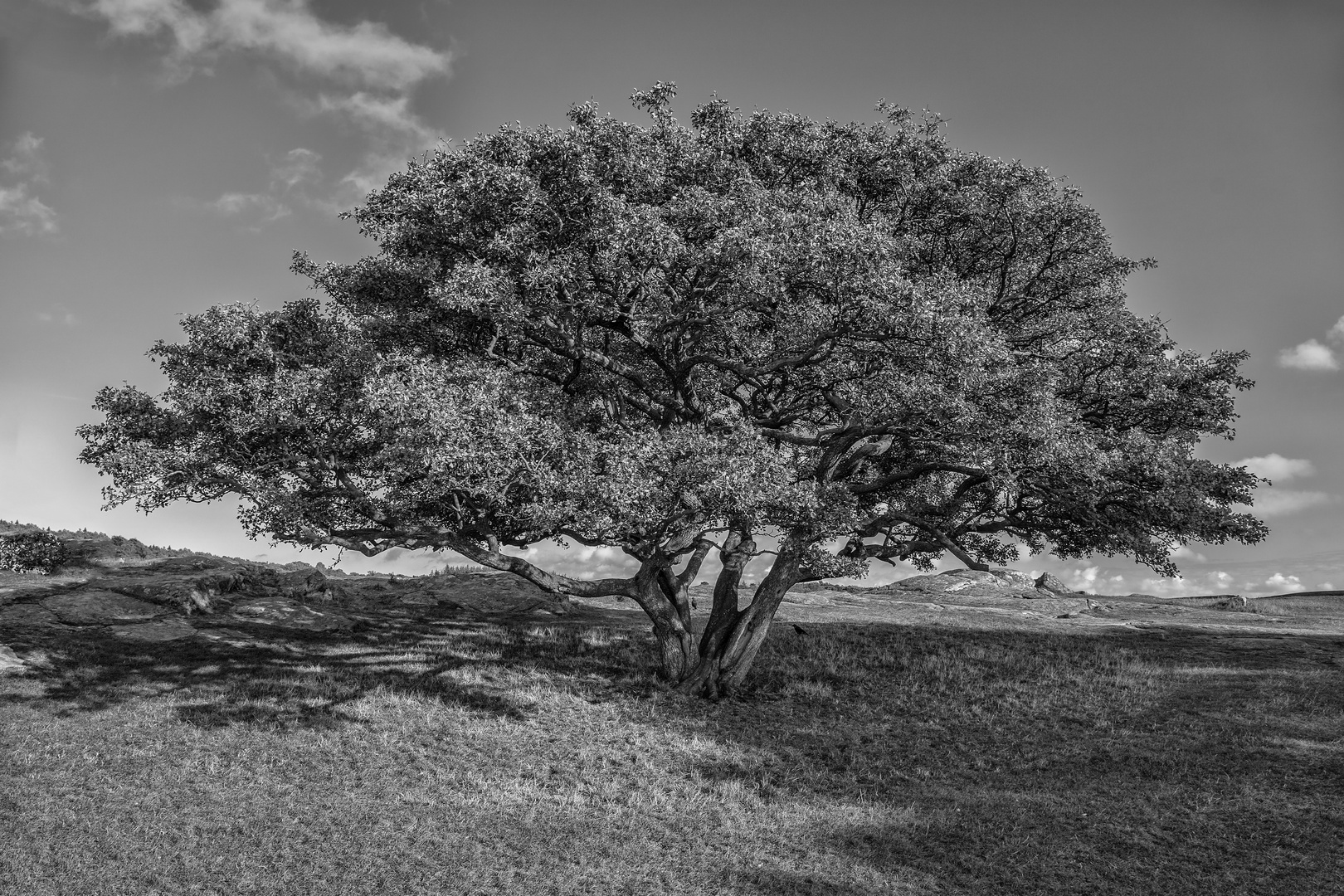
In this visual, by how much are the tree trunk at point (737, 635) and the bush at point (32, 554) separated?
3184 cm

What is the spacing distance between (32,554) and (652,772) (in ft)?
116

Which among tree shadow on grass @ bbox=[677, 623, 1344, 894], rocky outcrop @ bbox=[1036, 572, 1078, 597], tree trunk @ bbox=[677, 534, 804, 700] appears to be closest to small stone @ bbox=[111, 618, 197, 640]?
tree trunk @ bbox=[677, 534, 804, 700]

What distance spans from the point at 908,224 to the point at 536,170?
11226 millimetres

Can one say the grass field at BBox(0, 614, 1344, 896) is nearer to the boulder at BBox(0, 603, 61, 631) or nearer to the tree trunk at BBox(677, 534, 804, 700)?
the tree trunk at BBox(677, 534, 804, 700)

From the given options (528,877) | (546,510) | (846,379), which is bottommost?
(528,877)

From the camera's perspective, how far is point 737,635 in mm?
27062

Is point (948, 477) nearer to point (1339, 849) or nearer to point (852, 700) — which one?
point (852, 700)

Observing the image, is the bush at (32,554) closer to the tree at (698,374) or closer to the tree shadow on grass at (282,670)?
the tree shadow on grass at (282,670)

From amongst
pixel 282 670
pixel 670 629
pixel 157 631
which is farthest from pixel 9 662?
pixel 670 629

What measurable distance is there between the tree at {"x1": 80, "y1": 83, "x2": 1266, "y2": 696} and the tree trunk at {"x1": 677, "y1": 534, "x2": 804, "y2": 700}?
0.42ft

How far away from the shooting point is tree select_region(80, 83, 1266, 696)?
20.2m

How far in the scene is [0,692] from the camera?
76.1 feet

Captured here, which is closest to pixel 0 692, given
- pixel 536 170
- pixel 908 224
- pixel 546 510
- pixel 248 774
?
pixel 248 774

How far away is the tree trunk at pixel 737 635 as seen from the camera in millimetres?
26422
